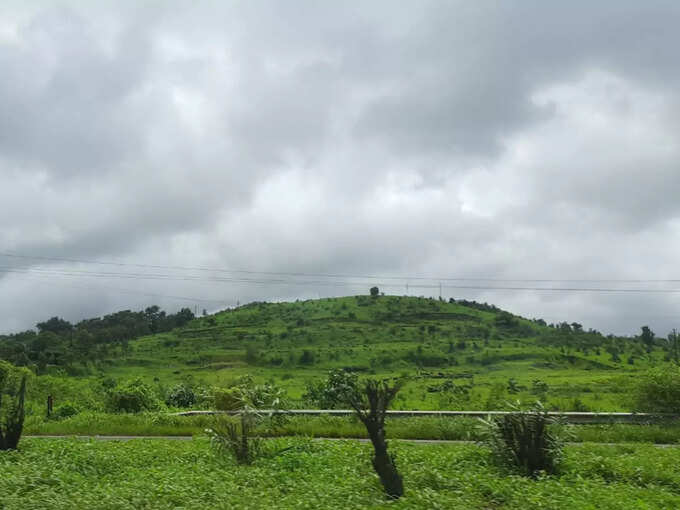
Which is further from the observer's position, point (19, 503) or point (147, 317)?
point (147, 317)

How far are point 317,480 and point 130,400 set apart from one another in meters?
23.1

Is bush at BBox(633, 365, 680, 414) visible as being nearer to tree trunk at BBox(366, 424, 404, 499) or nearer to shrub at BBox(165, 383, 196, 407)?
tree trunk at BBox(366, 424, 404, 499)

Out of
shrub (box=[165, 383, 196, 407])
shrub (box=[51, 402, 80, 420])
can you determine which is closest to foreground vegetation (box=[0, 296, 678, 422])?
shrub (box=[165, 383, 196, 407])

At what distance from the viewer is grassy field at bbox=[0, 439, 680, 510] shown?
10.3m

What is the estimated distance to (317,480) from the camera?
12.7 meters

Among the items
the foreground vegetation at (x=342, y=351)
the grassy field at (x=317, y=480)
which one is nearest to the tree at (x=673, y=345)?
the foreground vegetation at (x=342, y=351)

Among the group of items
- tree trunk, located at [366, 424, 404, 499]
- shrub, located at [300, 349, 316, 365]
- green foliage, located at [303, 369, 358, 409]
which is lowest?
shrub, located at [300, 349, 316, 365]

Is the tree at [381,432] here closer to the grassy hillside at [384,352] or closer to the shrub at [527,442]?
the shrub at [527,442]

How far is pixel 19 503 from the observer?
33.0 ft

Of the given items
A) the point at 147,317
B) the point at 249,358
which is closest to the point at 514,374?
the point at 249,358

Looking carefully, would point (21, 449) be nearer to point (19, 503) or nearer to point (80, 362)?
point (19, 503)

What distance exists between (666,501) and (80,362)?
265 ft

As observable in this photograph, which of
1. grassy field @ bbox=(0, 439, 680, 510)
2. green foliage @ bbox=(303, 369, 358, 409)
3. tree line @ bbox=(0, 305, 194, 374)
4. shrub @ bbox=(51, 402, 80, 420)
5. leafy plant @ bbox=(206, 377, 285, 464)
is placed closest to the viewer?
grassy field @ bbox=(0, 439, 680, 510)

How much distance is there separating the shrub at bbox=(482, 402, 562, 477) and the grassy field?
404mm
